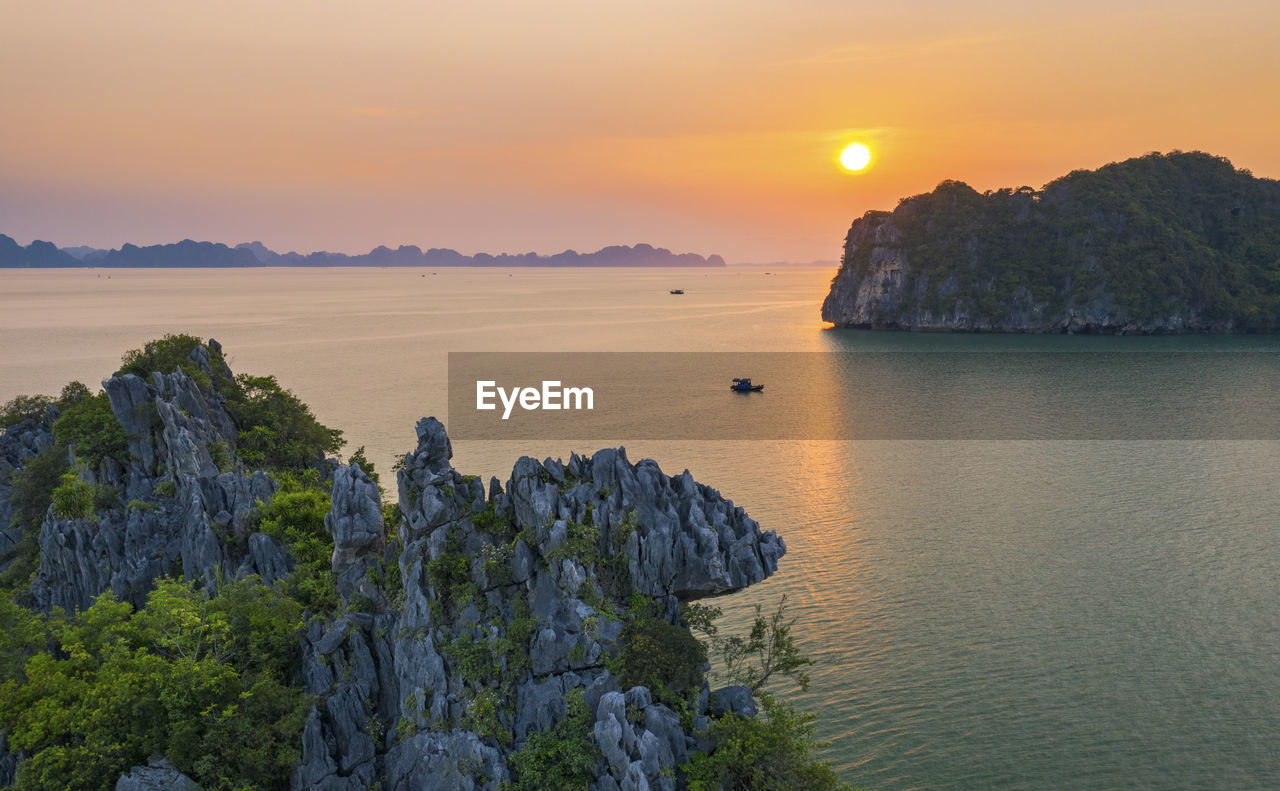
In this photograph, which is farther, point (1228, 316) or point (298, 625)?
point (1228, 316)

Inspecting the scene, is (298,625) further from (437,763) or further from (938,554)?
(938,554)

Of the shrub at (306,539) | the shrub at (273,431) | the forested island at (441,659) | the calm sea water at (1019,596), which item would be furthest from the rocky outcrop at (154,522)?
the calm sea water at (1019,596)

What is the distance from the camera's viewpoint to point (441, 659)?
30.8 m

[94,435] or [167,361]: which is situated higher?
[167,361]

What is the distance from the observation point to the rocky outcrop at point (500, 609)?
29.1 meters

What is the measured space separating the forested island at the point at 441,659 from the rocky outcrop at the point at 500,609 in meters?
0.08

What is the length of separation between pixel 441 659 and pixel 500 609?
111 inches

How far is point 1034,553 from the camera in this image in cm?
5403

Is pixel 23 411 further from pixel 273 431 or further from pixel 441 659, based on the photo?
pixel 441 659

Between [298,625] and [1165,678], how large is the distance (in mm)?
40169

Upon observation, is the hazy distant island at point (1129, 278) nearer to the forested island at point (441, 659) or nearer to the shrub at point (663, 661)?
the forested island at point (441, 659)

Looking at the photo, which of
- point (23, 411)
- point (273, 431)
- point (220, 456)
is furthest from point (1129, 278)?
point (23, 411)

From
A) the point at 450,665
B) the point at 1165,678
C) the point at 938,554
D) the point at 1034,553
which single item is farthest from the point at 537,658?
the point at 1034,553

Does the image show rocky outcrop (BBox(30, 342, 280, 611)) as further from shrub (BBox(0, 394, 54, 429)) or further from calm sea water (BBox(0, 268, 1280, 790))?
shrub (BBox(0, 394, 54, 429))
